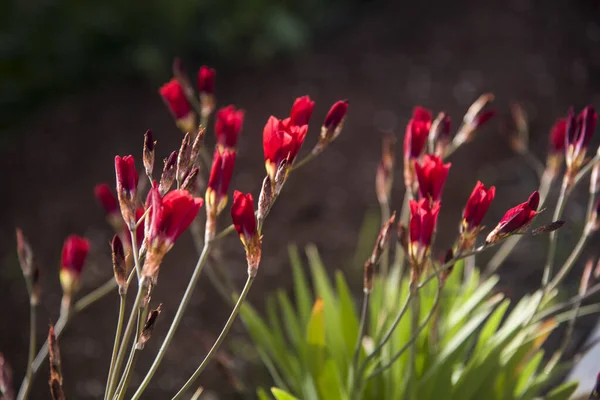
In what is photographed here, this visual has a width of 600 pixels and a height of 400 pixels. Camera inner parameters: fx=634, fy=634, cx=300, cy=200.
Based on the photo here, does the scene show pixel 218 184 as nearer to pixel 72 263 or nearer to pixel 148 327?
pixel 148 327

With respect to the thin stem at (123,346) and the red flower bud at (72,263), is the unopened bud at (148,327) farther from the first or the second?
the red flower bud at (72,263)

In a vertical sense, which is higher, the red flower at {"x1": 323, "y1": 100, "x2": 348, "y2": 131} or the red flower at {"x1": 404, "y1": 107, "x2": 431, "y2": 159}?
the red flower at {"x1": 323, "y1": 100, "x2": 348, "y2": 131}

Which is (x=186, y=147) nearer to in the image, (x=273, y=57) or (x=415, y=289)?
(x=415, y=289)

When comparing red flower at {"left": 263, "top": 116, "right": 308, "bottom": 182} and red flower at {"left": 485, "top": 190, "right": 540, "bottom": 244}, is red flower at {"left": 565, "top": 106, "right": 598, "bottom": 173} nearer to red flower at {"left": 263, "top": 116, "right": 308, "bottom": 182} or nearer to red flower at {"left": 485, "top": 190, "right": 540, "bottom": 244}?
red flower at {"left": 485, "top": 190, "right": 540, "bottom": 244}

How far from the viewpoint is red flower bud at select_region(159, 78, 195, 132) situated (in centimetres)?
101

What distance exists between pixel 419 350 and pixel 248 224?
0.58 m

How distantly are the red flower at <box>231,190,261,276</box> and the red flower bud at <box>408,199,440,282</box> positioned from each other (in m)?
0.19

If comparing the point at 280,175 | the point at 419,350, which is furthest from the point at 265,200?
the point at 419,350

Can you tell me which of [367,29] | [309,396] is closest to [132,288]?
[309,396]

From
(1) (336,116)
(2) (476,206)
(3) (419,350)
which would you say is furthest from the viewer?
(3) (419,350)

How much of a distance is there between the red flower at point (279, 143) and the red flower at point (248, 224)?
49 mm

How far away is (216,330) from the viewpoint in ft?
6.17

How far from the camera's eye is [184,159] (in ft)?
2.32

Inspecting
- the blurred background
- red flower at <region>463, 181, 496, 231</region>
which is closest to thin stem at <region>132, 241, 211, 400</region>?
red flower at <region>463, 181, 496, 231</region>
